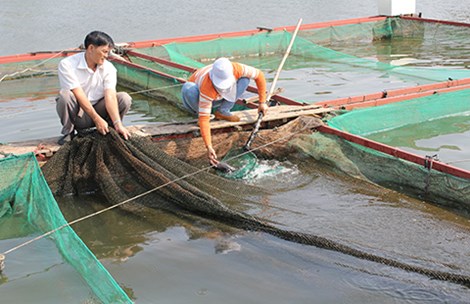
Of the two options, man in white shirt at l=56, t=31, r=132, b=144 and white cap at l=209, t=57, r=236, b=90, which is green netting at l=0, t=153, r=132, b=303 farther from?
white cap at l=209, t=57, r=236, b=90

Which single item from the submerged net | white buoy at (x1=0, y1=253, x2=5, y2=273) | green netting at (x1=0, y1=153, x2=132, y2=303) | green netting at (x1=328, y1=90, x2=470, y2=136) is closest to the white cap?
the submerged net

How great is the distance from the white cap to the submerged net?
74 cm

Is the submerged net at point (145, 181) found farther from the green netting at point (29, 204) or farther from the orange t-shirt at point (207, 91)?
the orange t-shirt at point (207, 91)

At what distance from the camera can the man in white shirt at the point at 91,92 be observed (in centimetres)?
456

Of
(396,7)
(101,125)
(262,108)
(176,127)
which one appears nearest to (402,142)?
(262,108)

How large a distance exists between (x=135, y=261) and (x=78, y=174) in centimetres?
119

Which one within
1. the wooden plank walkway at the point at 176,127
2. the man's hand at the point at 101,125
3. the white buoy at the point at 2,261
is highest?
the man's hand at the point at 101,125

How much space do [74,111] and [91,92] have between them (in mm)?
208

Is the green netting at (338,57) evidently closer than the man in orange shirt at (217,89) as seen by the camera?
No

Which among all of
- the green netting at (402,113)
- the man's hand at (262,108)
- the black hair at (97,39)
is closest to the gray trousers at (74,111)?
the black hair at (97,39)

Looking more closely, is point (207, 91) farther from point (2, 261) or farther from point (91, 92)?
point (2, 261)

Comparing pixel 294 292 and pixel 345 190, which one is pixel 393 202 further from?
pixel 294 292

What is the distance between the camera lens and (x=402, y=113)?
235 inches

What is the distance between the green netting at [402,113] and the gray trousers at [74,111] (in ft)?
6.16
